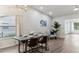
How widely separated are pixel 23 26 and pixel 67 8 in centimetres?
Result: 113

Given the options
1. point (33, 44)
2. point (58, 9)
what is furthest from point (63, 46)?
point (58, 9)

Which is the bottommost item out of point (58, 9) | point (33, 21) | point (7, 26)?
point (7, 26)

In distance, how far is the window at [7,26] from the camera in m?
2.10

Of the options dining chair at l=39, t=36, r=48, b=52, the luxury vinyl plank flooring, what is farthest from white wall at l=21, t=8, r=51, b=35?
the luxury vinyl plank flooring

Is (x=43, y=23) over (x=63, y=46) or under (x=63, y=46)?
over

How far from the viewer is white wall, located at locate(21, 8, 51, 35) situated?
7.26 ft

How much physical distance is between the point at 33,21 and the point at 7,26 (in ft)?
2.06

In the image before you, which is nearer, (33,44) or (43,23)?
(33,44)

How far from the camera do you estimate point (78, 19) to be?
7.32ft

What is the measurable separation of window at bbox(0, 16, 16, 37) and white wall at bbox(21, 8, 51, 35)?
211 mm

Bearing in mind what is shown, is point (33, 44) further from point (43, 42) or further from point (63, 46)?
point (63, 46)

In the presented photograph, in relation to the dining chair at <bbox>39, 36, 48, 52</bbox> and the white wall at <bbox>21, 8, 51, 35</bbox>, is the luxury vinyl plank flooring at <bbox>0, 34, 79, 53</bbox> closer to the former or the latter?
the dining chair at <bbox>39, 36, 48, 52</bbox>

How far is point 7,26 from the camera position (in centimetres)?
215

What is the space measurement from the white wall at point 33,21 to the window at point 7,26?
0.69ft
